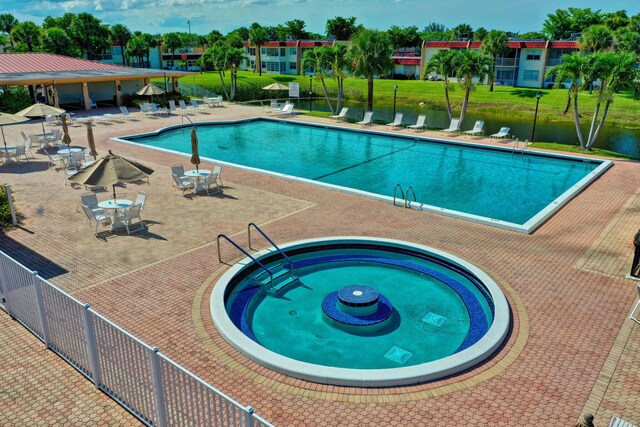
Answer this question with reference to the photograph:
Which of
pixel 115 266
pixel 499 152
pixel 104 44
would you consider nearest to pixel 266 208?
pixel 115 266

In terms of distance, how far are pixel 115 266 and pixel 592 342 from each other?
10.3 meters

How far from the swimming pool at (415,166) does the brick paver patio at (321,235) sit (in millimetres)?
1681

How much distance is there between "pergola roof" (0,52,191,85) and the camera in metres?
34.7

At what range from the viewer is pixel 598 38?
53688 mm

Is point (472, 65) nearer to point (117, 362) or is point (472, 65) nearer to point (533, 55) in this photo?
point (117, 362)

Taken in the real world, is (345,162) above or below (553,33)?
below

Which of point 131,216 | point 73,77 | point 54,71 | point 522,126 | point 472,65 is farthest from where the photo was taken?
point 522,126

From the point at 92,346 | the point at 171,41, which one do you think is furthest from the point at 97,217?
the point at 171,41

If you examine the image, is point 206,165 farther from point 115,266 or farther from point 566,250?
point 566,250

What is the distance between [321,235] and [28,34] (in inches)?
3415

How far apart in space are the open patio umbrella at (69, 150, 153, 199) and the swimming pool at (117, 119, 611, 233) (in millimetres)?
7529

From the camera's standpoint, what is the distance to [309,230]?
14.3 meters

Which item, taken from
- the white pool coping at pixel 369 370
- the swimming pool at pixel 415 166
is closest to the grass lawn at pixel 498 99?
the swimming pool at pixel 415 166

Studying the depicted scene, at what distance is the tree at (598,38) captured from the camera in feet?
175
